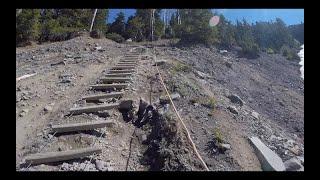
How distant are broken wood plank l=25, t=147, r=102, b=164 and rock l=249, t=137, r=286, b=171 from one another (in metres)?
2.10

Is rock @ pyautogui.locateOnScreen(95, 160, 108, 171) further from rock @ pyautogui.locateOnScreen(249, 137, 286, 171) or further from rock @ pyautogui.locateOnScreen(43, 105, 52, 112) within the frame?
rock @ pyautogui.locateOnScreen(249, 137, 286, 171)

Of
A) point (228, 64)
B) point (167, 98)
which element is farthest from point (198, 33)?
point (167, 98)

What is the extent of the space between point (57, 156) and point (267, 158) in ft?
8.23

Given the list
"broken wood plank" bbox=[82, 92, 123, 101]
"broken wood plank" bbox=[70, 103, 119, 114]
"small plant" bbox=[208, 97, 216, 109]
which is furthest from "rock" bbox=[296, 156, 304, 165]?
"broken wood plank" bbox=[82, 92, 123, 101]

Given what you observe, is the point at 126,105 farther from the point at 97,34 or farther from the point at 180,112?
the point at 97,34

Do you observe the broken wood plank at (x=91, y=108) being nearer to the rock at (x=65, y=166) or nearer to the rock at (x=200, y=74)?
the rock at (x=65, y=166)

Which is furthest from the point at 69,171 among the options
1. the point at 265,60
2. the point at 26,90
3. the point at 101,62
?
the point at 265,60

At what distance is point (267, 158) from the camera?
13.1 ft

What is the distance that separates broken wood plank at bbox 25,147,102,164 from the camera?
4.07 metres

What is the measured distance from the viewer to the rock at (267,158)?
3805 mm

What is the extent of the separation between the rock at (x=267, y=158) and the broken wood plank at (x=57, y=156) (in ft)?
6.89

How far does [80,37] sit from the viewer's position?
1304 centimetres

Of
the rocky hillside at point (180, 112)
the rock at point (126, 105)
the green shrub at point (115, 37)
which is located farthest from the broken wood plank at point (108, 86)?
the green shrub at point (115, 37)
